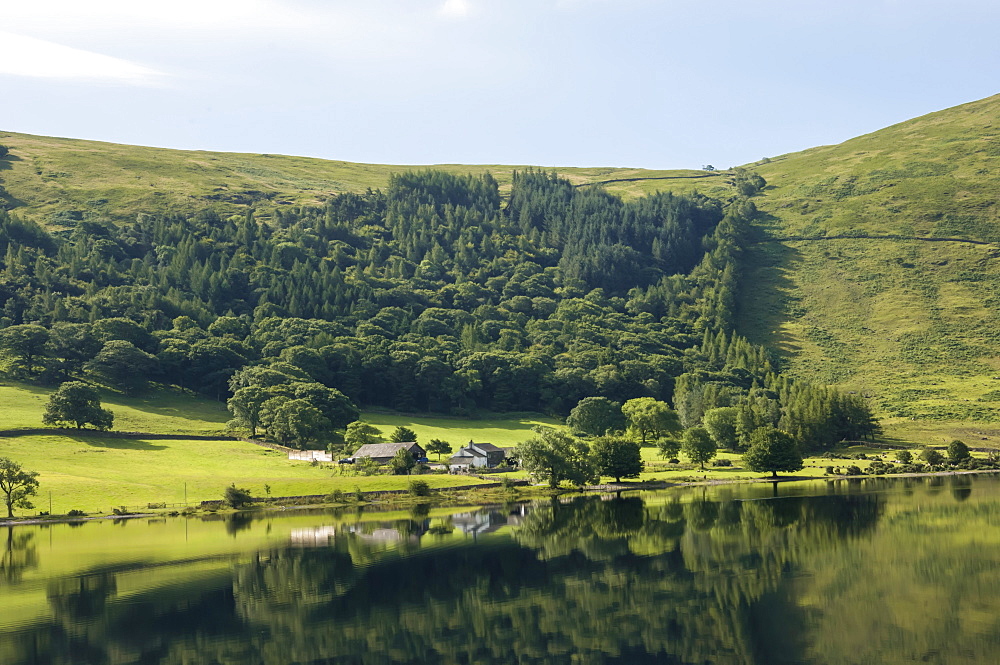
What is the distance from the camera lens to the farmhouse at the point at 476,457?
138m

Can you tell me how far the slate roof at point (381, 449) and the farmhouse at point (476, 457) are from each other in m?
7.43

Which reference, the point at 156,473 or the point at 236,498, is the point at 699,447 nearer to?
the point at 236,498

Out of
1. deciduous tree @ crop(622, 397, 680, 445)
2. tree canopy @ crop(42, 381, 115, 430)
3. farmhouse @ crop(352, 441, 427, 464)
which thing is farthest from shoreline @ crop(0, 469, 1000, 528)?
tree canopy @ crop(42, 381, 115, 430)

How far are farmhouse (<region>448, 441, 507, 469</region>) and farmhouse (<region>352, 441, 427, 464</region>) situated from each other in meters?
5.78

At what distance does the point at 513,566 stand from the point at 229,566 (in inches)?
786

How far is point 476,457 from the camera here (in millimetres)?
138375

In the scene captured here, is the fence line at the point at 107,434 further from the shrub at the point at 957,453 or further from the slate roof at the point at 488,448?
the shrub at the point at 957,453

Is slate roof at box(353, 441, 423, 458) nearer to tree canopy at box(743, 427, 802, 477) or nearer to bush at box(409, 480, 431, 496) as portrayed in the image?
bush at box(409, 480, 431, 496)

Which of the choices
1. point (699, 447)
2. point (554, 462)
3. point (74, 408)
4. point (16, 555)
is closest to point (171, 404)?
point (74, 408)

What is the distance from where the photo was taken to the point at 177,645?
46.8 m

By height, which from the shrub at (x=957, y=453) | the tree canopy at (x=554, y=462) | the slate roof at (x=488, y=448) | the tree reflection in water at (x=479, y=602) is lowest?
the slate roof at (x=488, y=448)

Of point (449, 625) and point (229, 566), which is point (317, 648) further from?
point (229, 566)

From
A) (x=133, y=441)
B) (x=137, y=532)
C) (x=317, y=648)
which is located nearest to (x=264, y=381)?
(x=133, y=441)

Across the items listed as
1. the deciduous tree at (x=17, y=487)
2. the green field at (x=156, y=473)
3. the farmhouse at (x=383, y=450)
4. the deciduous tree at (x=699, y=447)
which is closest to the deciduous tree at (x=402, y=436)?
the farmhouse at (x=383, y=450)
